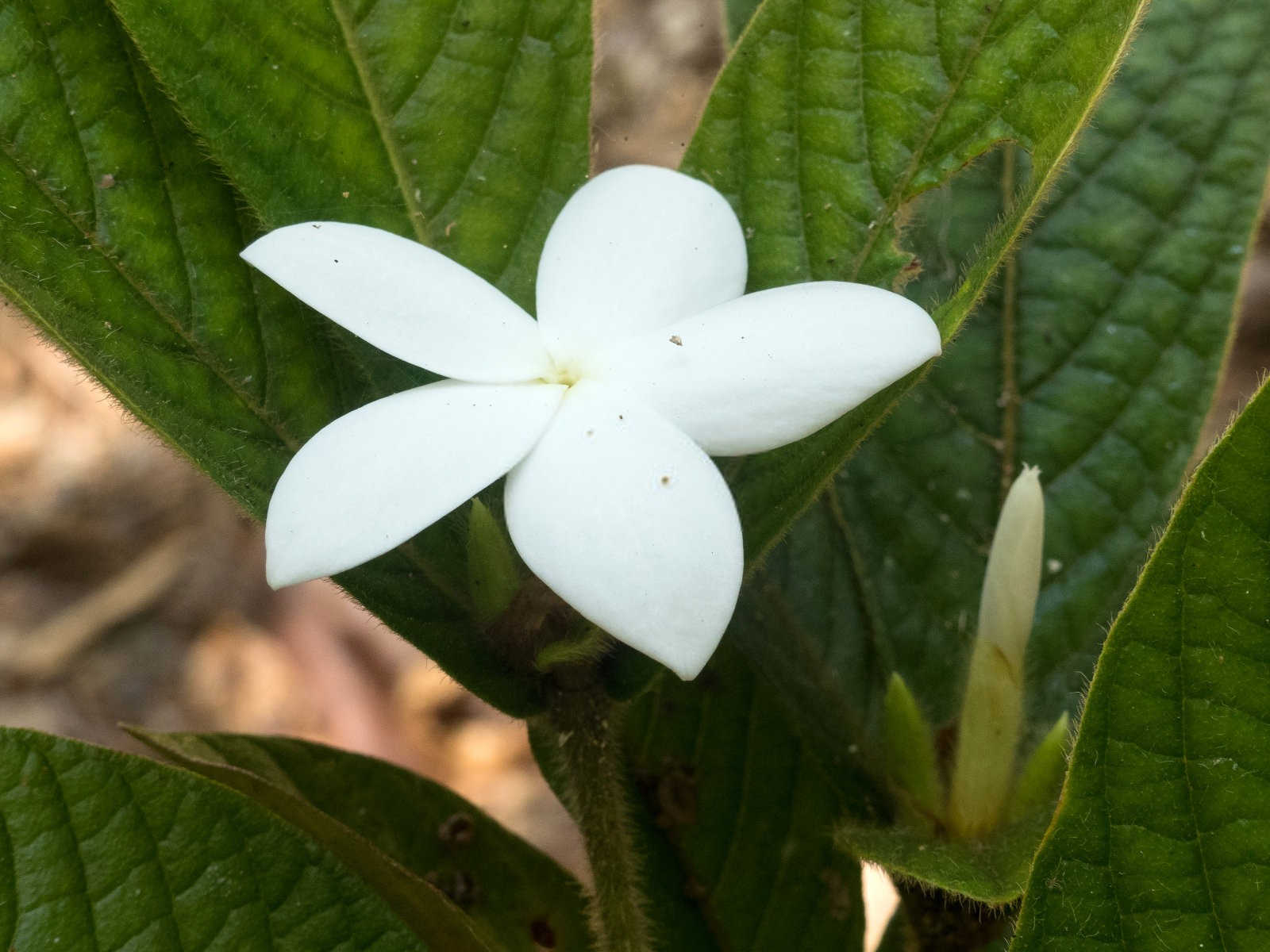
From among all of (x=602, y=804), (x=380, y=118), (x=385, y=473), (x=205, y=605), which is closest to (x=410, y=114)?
(x=380, y=118)

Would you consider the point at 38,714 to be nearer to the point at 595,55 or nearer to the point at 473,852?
the point at 473,852

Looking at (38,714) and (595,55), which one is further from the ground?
(595,55)

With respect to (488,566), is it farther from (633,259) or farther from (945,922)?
(945,922)

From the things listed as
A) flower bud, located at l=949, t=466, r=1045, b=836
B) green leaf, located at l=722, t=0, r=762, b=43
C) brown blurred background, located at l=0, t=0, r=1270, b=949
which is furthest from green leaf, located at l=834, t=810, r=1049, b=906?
brown blurred background, located at l=0, t=0, r=1270, b=949

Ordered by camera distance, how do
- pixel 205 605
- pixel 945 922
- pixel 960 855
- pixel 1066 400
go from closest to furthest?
pixel 960 855 < pixel 945 922 < pixel 1066 400 < pixel 205 605

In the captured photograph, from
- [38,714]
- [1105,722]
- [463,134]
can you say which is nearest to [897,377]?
[1105,722]

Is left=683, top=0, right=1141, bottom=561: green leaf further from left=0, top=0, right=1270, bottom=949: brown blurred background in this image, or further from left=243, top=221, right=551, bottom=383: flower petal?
left=0, top=0, right=1270, bottom=949: brown blurred background
